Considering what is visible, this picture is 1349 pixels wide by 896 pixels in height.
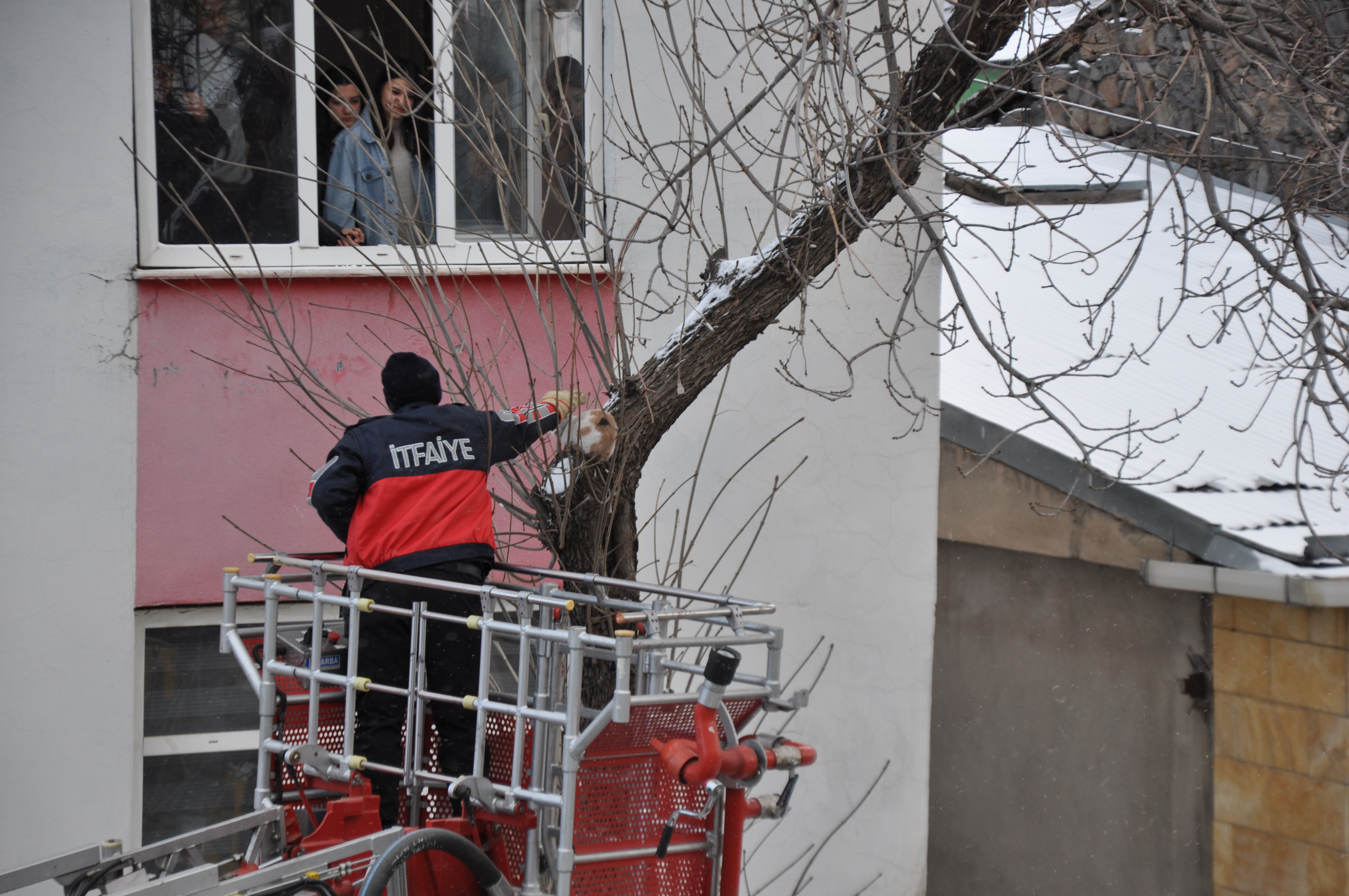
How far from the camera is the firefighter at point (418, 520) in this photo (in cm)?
346

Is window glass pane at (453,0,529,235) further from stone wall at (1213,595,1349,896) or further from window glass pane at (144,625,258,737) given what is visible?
stone wall at (1213,595,1349,896)

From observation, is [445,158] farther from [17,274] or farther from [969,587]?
[969,587]

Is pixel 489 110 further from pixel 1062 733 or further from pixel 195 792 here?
pixel 1062 733

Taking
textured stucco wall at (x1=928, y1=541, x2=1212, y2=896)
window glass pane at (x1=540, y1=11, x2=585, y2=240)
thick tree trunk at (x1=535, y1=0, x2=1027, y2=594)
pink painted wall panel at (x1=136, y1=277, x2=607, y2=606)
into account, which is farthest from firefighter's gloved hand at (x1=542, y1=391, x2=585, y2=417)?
textured stucco wall at (x1=928, y1=541, x2=1212, y2=896)

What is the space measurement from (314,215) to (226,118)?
26.6 inches

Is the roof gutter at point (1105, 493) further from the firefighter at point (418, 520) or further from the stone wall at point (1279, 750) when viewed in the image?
the firefighter at point (418, 520)

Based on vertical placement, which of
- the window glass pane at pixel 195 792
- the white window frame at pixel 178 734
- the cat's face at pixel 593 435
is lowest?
the window glass pane at pixel 195 792

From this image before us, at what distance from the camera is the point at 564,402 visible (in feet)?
12.6

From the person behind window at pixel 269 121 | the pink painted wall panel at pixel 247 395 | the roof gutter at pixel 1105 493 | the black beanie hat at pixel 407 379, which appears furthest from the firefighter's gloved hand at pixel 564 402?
the person behind window at pixel 269 121

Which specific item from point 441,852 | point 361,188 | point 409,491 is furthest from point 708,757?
point 361,188

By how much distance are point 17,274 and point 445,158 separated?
200 centimetres

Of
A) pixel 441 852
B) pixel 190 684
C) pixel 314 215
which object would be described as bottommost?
pixel 190 684

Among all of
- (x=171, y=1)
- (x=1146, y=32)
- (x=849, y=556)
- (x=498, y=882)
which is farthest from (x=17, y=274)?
(x=1146, y=32)

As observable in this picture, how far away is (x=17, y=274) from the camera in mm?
5070
